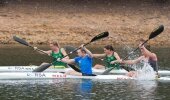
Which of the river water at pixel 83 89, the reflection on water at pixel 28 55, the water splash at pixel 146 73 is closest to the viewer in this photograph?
the river water at pixel 83 89

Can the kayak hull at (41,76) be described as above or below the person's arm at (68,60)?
below

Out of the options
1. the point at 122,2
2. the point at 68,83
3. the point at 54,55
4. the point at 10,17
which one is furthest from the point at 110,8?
the point at 68,83

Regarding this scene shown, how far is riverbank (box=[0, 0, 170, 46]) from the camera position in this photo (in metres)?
45.0

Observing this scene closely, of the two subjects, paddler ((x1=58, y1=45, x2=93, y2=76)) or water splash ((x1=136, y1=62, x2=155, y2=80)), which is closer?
paddler ((x1=58, y1=45, x2=93, y2=76))

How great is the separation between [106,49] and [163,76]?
266 centimetres

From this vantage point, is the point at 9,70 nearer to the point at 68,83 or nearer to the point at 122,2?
the point at 68,83

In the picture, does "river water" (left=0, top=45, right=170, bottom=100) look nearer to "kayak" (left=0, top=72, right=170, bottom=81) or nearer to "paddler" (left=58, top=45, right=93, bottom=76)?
"kayak" (left=0, top=72, right=170, bottom=81)

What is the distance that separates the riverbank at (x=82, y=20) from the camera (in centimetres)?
4500

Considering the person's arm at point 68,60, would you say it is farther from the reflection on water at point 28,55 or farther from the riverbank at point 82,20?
the riverbank at point 82,20

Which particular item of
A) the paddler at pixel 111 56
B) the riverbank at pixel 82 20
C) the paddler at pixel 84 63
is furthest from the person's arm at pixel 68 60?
the riverbank at pixel 82 20

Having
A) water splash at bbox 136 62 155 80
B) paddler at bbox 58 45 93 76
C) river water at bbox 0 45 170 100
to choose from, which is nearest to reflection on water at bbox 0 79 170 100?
river water at bbox 0 45 170 100

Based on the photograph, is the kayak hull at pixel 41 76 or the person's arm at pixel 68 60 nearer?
the kayak hull at pixel 41 76

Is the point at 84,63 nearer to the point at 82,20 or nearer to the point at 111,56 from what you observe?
the point at 111,56

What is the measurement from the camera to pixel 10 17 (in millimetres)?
46969
